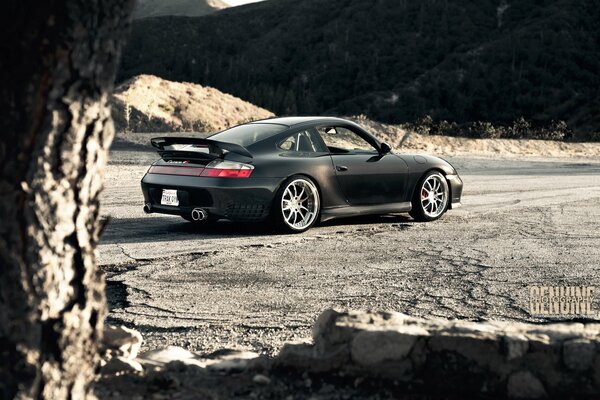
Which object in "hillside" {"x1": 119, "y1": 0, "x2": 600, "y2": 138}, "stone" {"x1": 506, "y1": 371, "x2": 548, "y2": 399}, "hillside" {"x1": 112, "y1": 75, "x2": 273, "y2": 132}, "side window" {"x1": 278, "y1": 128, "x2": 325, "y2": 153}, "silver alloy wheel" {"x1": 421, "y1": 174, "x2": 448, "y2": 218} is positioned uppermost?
"hillside" {"x1": 119, "y1": 0, "x2": 600, "y2": 138}

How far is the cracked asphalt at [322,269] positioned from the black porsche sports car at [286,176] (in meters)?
0.30

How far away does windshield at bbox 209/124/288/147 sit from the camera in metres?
10.4

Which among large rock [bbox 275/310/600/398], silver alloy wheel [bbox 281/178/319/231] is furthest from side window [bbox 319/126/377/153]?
large rock [bbox 275/310/600/398]

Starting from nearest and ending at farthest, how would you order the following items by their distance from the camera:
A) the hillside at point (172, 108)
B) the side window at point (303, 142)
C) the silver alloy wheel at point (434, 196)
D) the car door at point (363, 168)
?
the side window at point (303, 142)
the car door at point (363, 168)
the silver alloy wheel at point (434, 196)
the hillside at point (172, 108)

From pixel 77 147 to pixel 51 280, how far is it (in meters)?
0.50

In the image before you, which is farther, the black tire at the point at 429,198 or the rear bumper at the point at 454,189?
the rear bumper at the point at 454,189

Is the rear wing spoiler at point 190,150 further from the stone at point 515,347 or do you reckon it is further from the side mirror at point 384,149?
the stone at point 515,347

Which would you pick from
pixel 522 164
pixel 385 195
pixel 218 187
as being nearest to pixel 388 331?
pixel 218 187

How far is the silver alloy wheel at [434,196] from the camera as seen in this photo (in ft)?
38.8

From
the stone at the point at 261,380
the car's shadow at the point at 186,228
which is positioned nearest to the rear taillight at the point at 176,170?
the car's shadow at the point at 186,228

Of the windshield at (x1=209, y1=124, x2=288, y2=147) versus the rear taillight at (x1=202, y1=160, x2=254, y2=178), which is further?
the windshield at (x1=209, y1=124, x2=288, y2=147)

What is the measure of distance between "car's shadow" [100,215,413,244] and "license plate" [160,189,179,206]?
0.39 meters

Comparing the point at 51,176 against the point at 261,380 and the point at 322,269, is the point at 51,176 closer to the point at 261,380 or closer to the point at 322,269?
the point at 261,380

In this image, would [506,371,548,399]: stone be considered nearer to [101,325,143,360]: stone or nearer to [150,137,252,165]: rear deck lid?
[101,325,143,360]: stone
